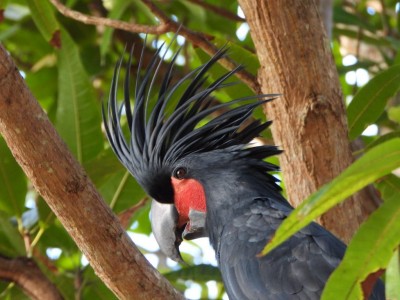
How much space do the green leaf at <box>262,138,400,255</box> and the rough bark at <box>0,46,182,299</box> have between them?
2.01 ft

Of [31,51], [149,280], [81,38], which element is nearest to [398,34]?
[81,38]

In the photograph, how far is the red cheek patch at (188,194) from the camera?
104 inches

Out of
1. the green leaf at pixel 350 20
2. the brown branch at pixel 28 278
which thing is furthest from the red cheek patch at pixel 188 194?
the green leaf at pixel 350 20

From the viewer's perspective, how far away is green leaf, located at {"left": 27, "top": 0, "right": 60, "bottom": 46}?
2.95m

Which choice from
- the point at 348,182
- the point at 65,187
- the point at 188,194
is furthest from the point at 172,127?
the point at 348,182

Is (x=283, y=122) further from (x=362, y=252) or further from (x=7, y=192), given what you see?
(x=7, y=192)

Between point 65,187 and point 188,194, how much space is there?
2.76 ft

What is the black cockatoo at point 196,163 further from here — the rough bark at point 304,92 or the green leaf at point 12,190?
the green leaf at point 12,190

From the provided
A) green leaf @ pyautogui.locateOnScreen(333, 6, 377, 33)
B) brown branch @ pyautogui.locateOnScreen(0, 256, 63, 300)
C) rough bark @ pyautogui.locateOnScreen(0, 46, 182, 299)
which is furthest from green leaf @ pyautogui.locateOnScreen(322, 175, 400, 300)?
green leaf @ pyautogui.locateOnScreen(333, 6, 377, 33)

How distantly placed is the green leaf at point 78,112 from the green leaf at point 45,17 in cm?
13

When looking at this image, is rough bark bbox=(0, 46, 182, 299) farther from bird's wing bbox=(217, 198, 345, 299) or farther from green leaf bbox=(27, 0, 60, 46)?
green leaf bbox=(27, 0, 60, 46)

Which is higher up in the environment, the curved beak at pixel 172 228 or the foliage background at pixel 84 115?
the foliage background at pixel 84 115

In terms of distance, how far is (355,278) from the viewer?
1561 millimetres

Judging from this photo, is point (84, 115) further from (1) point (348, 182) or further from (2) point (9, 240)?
(1) point (348, 182)
